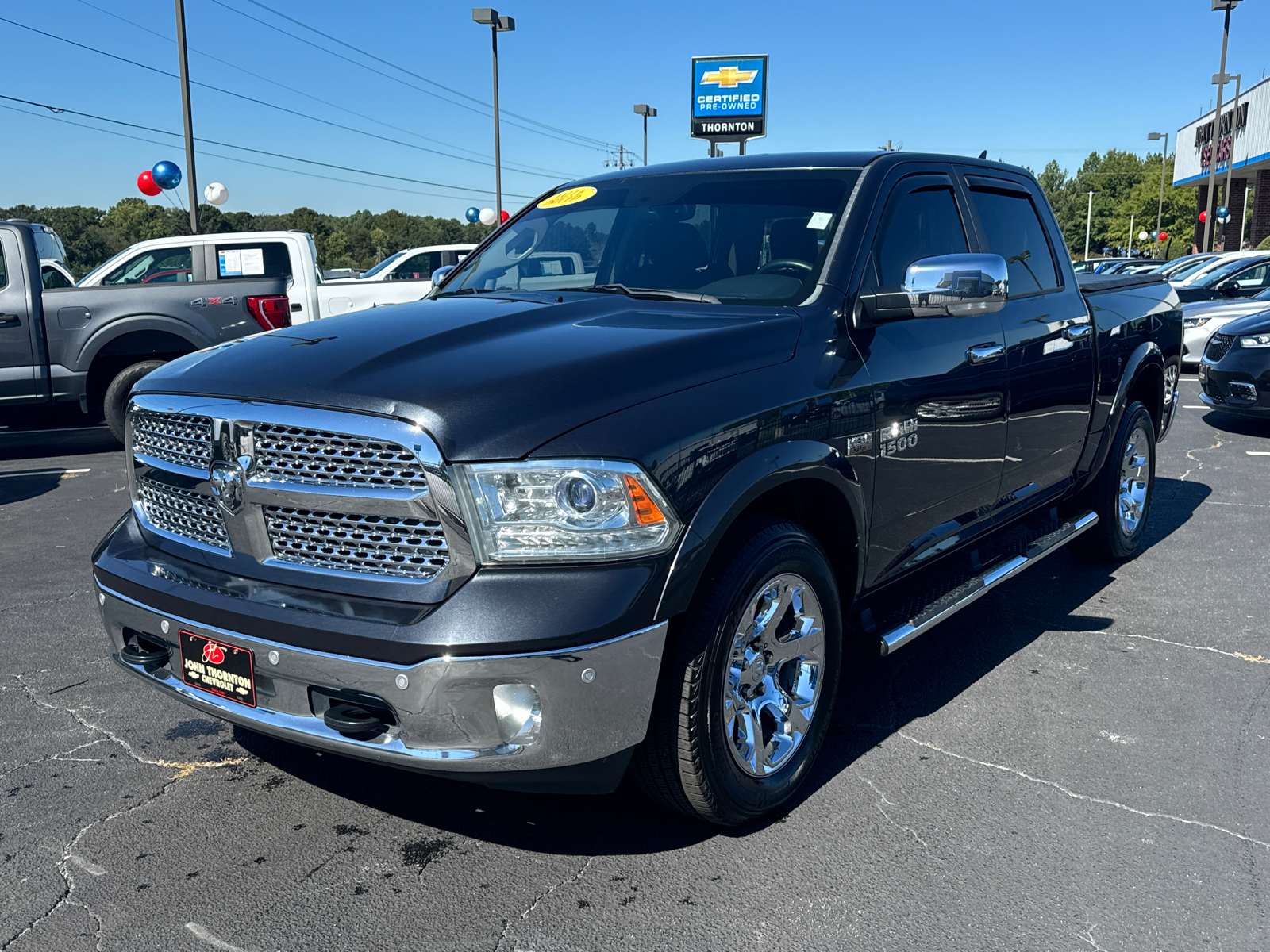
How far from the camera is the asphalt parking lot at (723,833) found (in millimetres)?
2656

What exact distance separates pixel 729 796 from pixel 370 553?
1.17 m

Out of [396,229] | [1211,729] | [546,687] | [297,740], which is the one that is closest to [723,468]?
[546,687]

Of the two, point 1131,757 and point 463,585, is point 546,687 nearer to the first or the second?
point 463,585

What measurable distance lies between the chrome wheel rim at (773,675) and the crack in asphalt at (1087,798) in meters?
0.62

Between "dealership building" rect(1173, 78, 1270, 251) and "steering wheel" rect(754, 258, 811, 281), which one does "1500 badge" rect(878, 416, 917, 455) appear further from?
"dealership building" rect(1173, 78, 1270, 251)

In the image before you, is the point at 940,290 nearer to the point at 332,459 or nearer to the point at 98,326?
the point at 332,459

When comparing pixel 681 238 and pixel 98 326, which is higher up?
pixel 681 238

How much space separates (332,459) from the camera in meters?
2.64

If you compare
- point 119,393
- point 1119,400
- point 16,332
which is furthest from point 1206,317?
point 16,332

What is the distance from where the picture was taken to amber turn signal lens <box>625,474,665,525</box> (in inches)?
101

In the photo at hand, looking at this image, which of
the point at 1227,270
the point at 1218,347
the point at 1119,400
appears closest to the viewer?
the point at 1119,400

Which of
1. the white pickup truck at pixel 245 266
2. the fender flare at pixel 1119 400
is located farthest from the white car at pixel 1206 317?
the white pickup truck at pixel 245 266

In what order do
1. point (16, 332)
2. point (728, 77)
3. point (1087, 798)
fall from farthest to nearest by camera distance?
point (728, 77) < point (16, 332) < point (1087, 798)

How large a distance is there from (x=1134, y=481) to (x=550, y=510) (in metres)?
4.54
